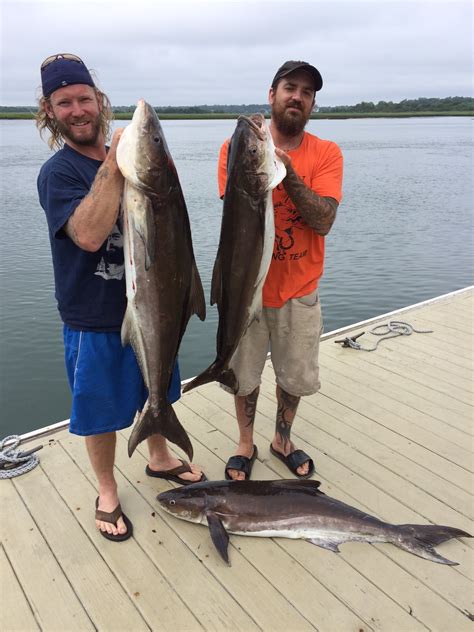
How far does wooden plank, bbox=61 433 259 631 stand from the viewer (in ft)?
7.68

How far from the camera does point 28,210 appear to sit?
51.1 ft

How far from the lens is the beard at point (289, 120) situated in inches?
110

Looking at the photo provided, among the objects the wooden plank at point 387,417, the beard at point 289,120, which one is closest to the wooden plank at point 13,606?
the wooden plank at point 387,417

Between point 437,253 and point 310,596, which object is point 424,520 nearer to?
point 310,596

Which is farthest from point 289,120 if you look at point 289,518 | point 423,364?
point 423,364

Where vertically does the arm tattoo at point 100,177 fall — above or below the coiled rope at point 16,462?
above

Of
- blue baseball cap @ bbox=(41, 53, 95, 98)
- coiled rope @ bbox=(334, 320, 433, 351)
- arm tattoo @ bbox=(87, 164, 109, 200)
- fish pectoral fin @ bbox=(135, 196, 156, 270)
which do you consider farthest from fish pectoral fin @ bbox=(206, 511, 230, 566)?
coiled rope @ bbox=(334, 320, 433, 351)

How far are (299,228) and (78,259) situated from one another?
1300 mm

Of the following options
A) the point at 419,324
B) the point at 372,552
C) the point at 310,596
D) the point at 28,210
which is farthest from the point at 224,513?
the point at 28,210

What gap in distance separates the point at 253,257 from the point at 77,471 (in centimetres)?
193

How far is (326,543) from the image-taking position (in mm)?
2697

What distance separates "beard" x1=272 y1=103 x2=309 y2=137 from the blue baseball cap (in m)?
1.09

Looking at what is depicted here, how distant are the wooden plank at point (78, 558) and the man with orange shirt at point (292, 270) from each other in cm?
100

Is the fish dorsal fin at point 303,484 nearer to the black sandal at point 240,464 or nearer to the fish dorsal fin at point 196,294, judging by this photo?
the black sandal at point 240,464
